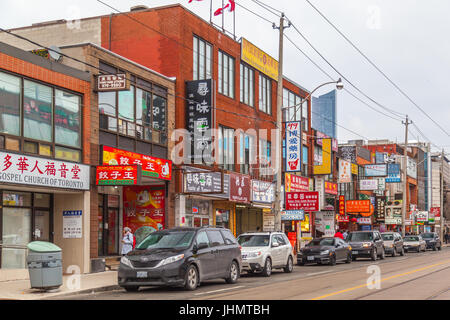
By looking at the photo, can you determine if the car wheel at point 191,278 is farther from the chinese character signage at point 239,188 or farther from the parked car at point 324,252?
the chinese character signage at point 239,188

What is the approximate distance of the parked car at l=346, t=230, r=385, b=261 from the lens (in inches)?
1330

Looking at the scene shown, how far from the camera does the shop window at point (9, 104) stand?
19469 millimetres

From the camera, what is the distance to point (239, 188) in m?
32.5

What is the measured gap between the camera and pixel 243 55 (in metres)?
35.4

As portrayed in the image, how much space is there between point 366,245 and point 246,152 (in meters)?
8.33

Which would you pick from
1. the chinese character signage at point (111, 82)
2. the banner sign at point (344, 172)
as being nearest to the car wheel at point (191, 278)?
the chinese character signage at point (111, 82)

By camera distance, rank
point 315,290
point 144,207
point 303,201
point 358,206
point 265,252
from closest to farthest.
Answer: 1. point 315,290
2. point 265,252
3. point 144,207
4. point 303,201
5. point 358,206

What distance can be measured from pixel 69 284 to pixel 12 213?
3.84 metres

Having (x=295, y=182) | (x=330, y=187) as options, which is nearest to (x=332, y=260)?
(x=295, y=182)

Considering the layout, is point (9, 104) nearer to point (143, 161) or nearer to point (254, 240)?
point (143, 161)

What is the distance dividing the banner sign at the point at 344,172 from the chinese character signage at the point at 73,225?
34629mm

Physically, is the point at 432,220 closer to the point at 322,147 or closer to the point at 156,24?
the point at 322,147

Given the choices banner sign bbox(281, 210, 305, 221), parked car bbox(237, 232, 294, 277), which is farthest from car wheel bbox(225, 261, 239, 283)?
banner sign bbox(281, 210, 305, 221)
